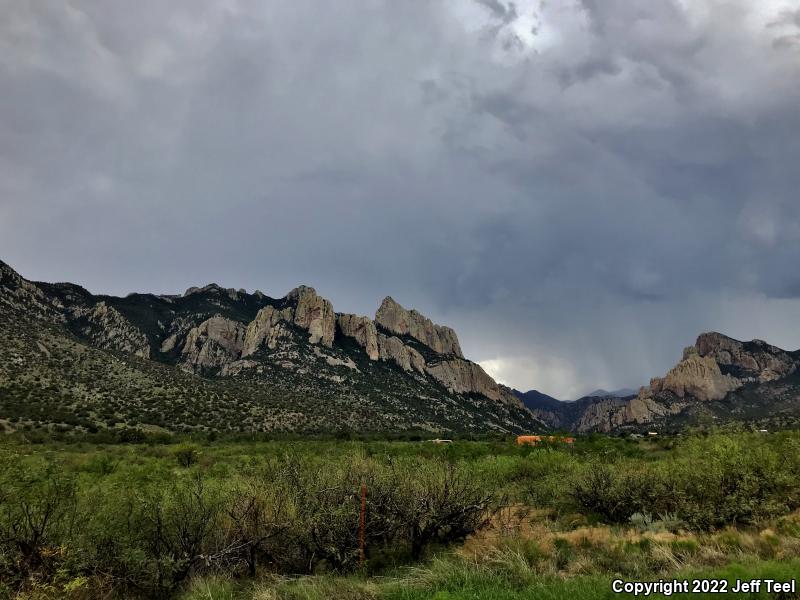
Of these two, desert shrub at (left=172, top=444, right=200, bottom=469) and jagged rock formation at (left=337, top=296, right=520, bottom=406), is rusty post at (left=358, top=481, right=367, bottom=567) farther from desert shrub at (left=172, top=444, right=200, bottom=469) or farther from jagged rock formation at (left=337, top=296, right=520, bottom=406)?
jagged rock formation at (left=337, top=296, right=520, bottom=406)

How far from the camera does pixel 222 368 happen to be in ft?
406

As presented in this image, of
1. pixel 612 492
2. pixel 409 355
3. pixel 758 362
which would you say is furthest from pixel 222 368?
pixel 758 362

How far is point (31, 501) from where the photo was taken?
10578 mm

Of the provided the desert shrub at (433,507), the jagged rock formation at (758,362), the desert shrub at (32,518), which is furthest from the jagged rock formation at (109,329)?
the jagged rock formation at (758,362)

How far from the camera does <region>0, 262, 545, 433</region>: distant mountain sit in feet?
187

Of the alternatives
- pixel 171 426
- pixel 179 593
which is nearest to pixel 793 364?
pixel 171 426

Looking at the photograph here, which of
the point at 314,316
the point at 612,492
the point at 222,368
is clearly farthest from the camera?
the point at 314,316

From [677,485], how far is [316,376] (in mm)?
101211

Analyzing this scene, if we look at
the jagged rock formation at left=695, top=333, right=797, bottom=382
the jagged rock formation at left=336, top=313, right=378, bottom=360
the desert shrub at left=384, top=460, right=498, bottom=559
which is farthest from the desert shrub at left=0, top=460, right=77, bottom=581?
the jagged rock formation at left=695, top=333, right=797, bottom=382

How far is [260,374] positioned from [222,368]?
22804mm

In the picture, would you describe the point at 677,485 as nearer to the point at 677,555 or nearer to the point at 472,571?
the point at 677,555

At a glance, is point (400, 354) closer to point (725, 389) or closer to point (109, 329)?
point (109, 329)

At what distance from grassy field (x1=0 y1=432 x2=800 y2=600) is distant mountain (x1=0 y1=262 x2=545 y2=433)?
4427 cm

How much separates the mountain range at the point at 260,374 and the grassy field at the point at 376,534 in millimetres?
7127
